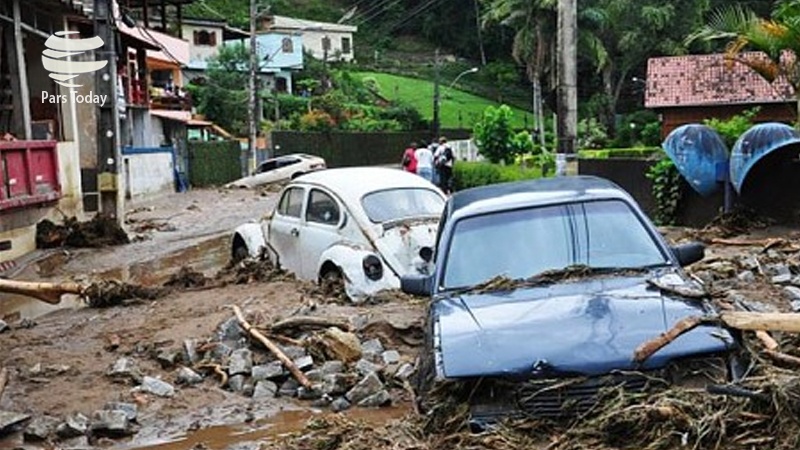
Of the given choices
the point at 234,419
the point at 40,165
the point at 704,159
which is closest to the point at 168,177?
the point at 40,165

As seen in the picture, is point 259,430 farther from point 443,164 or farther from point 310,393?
point 443,164

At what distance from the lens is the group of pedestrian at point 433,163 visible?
26359 millimetres

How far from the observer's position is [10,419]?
7465 millimetres

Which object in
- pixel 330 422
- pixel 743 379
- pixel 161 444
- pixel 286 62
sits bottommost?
pixel 161 444

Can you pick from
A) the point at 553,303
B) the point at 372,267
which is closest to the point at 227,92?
the point at 372,267

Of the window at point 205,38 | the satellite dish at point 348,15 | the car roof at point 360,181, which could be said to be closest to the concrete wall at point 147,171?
the car roof at point 360,181

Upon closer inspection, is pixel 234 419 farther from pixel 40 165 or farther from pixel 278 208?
pixel 40 165

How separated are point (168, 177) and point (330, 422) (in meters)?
35.4

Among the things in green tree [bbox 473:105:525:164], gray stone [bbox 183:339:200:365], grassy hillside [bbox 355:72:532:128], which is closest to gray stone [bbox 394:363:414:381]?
gray stone [bbox 183:339:200:365]

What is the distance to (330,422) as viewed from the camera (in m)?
5.42

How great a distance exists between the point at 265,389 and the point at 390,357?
1.15 meters

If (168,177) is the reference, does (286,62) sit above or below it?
above

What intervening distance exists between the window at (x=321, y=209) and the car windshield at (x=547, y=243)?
509cm

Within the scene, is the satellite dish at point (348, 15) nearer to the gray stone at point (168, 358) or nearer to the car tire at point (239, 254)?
the car tire at point (239, 254)
